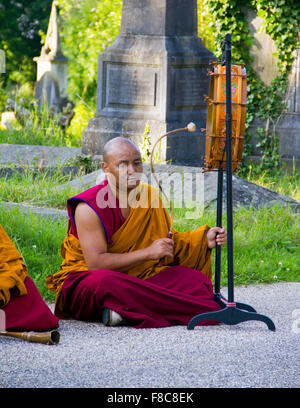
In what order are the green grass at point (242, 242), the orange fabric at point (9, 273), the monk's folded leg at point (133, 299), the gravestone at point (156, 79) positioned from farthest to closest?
the gravestone at point (156, 79) < the green grass at point (242, 242) < the monk's folded leg at point (133, 299) < the orange fabric at point (9, 273)

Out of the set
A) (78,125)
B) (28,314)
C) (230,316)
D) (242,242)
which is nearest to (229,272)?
(230,316)

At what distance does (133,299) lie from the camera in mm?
5207

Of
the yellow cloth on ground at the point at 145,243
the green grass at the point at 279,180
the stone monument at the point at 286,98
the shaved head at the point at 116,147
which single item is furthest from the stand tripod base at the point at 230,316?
the stone monument at the point at 286,98

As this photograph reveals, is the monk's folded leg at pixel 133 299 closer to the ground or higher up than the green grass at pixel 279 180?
closer to the ground

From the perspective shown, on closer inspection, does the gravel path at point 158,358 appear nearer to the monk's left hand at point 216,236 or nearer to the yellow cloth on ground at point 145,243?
the yellow cloth on ground at point 145,243

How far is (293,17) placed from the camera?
11.6 meters

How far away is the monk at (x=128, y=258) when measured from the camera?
17.1ft

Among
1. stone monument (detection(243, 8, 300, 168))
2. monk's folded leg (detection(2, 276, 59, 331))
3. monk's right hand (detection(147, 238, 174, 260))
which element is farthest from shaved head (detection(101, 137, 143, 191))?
stone monument (detection(243, 8, 300, 168))

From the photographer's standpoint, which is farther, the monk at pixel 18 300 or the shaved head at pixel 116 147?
the shaved head at pixel 116 147

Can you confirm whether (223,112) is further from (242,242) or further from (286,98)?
(286,98)

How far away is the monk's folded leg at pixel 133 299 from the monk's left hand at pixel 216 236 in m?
0.33

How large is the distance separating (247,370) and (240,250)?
3.21m

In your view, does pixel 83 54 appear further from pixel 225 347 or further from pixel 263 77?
pixel 225 347

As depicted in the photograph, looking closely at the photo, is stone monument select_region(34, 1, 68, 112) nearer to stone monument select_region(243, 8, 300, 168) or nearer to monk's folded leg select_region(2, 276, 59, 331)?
stone monument select_region(243, 8, 300, 168)
